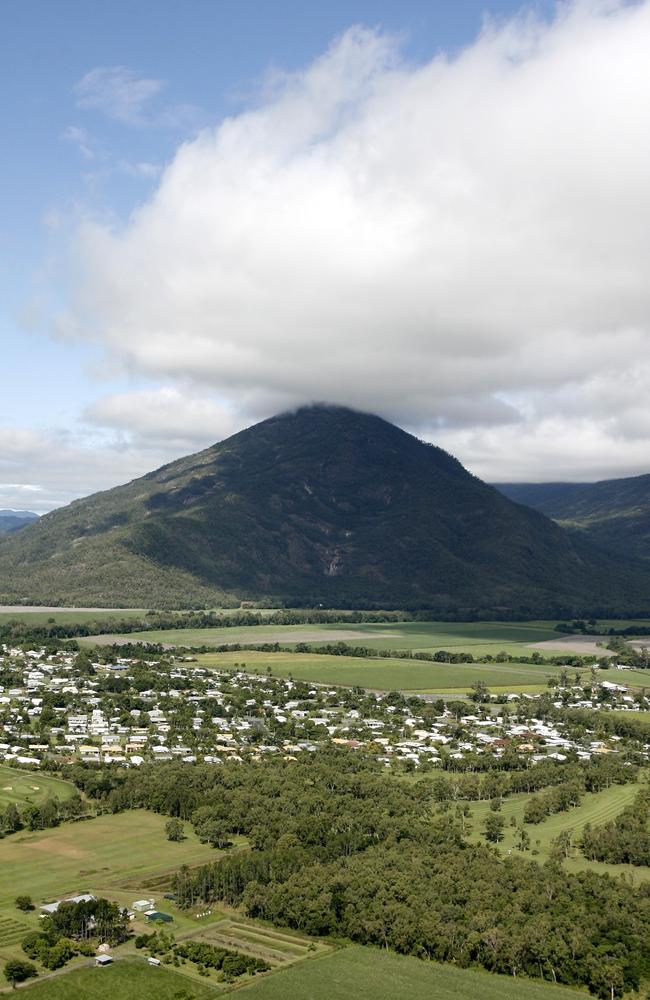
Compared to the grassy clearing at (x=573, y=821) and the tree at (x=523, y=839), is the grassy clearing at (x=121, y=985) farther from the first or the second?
the tree at (x=523, y=839)

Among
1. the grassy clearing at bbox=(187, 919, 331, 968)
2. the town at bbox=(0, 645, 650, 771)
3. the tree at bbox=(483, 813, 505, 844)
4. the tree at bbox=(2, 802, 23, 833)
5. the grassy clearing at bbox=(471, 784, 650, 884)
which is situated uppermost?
the town at bbox=(0, 645, 650, 771)

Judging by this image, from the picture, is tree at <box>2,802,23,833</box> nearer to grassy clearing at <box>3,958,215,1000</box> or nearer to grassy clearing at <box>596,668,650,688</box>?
grassy clearing at <box>3,958,215,1000</box>

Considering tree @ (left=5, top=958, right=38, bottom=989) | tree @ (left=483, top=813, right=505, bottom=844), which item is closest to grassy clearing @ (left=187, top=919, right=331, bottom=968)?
tree @ (left=5, top=958, right=38, bottom=989)

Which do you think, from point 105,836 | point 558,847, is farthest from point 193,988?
point 558,847

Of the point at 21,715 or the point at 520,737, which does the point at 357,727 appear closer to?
the point at 520,737

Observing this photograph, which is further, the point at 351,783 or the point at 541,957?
the point at 351,783

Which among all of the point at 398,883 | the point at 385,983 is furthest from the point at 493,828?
the point at 385,983

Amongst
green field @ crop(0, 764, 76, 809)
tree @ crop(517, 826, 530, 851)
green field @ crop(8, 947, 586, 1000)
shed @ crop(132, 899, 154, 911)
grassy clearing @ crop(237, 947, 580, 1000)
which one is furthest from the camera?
green field @ crop(0, 764, 76, 809)
